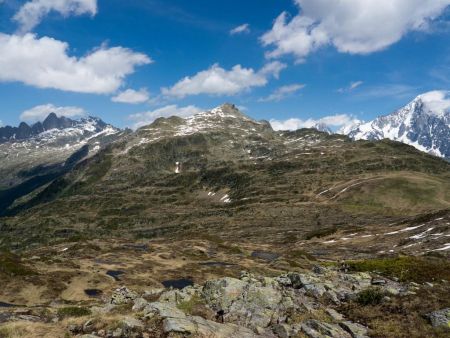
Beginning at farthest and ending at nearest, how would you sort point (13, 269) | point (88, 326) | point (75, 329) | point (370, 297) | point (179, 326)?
point (13, 269)
point (370, 297)
point (75, 329)
point (88, 326)
point (179, 326)

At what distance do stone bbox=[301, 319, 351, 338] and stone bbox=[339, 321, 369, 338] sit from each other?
34 cm

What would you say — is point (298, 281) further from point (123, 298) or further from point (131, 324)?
point (123, 298)

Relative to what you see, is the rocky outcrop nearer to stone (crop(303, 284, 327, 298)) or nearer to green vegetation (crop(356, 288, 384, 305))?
stone (crop(303, 284, 327, 298))

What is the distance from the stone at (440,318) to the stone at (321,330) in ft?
17.4

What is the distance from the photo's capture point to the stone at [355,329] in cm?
2458

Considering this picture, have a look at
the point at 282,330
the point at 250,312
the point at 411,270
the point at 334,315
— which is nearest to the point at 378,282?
the point at 411,270

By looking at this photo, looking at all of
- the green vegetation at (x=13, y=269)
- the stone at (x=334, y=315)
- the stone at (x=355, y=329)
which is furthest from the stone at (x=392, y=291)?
the green vegetation at (x=13, y=269)

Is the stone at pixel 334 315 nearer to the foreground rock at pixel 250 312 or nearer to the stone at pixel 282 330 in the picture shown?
the foreground rock at pixel 250 312

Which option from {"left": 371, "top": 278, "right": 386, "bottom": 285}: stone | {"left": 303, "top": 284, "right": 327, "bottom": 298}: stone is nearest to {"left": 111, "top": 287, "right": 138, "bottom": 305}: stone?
{"left": 303, "top": 284, "right": 327, "bottom": 298}: stone

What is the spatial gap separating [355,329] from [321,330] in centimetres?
213

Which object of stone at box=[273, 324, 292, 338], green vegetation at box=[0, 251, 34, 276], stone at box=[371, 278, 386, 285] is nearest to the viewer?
stone at box=[273, 324, 292, 338]

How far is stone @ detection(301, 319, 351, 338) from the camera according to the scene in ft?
80.3

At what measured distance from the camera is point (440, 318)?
25.1 m

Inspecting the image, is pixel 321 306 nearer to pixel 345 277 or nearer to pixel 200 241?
pixel 345 277
